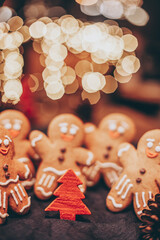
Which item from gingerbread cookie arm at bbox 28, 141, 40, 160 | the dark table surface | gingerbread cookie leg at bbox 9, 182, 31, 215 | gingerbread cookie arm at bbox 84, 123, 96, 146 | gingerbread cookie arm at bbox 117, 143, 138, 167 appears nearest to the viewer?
the dark table surface

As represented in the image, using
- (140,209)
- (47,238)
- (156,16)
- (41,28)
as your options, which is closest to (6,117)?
(47,238)

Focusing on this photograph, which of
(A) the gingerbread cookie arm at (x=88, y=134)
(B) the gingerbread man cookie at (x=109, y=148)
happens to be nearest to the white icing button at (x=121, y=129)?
(B) the gingerbread man cookie at (x=109, y=148)

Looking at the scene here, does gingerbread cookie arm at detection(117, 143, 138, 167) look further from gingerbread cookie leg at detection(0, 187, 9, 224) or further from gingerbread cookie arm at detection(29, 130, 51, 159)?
gingerbread cookie leg at detection(0, 187, 9, 224)

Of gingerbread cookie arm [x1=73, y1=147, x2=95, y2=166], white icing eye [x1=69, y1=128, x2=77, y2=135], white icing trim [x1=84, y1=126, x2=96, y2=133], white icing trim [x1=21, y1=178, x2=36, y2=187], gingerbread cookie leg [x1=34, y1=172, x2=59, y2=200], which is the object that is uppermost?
white icing eye [x1=69, y1=128, x2=77, y2=135]

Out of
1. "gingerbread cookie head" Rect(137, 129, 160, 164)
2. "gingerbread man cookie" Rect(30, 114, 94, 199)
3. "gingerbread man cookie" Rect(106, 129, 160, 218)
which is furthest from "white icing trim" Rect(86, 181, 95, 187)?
"gingerbread cookie head" Rect(137, 129, 160, 164)

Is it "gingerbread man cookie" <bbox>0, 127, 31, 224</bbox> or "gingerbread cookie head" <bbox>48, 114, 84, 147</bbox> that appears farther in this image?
"gingerbread cookie head" <bbox>48, 114, 84, 147</bbox>

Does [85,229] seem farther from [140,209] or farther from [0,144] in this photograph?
[0,144]
